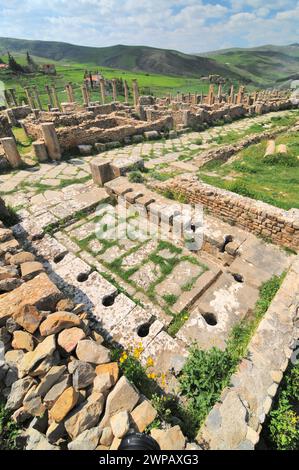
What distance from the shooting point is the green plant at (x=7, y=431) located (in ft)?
5.82

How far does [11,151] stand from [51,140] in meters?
1.44

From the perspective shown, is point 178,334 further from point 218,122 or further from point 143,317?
point 218,122

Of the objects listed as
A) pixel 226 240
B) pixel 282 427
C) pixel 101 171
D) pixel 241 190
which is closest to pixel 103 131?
pixel 101 171

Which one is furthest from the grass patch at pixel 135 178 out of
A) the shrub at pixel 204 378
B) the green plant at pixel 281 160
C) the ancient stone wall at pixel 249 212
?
the green plant at pixel 281 160

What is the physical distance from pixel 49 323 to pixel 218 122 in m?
17.1

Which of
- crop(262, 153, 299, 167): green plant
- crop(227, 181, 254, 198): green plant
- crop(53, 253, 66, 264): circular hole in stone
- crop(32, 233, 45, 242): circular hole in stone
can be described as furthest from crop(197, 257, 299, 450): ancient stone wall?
crop(262, 153, 299, 167): green plant

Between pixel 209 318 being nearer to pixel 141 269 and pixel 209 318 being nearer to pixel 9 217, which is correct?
pixel 141 269

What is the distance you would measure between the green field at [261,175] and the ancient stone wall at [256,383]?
3219 millimetres

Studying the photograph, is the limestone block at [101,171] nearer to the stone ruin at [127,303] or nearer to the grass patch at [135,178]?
the stone ruin at [127,303]

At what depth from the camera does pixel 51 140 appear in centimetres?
880

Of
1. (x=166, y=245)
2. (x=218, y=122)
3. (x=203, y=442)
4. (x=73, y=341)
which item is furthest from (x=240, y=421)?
(x=218, y=122)

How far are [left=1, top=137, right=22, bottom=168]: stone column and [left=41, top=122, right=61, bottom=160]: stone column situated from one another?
1113mm

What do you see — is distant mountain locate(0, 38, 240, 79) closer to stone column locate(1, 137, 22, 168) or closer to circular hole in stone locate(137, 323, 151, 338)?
stone column locate(1, 137, 22, 168)

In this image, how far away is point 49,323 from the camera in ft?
7.73
